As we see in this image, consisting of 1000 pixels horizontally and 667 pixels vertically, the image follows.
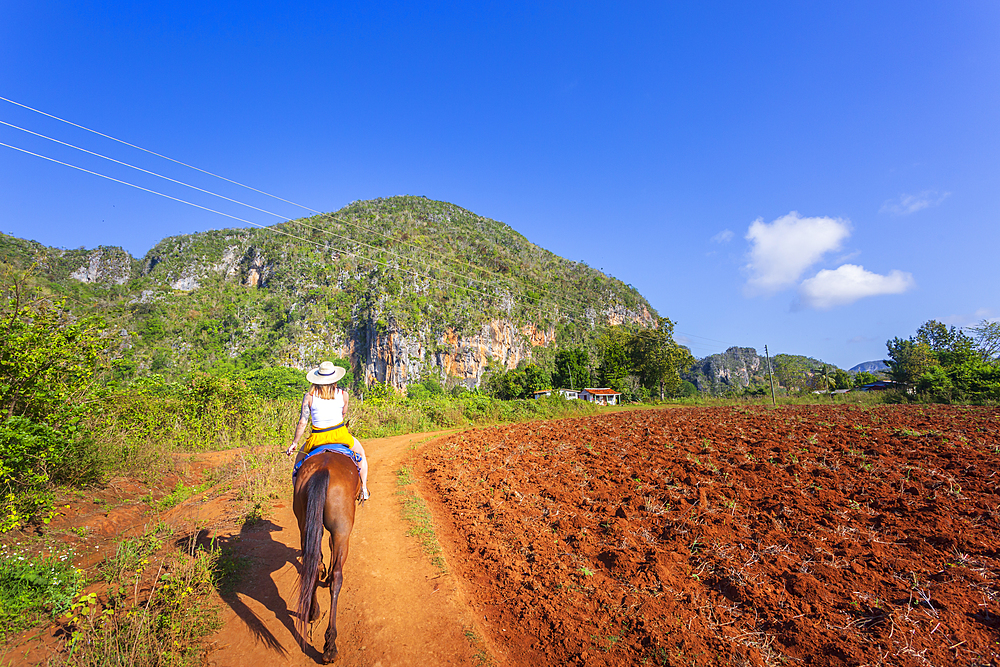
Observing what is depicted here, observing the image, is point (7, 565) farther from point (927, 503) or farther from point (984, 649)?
point (927, 503)

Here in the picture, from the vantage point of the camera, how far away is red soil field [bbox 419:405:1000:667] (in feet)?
9.02

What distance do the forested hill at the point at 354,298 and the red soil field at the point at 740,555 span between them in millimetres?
58102

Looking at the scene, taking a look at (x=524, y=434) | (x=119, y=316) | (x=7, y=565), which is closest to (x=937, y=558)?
(x=7, y=565)

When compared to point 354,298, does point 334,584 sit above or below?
below

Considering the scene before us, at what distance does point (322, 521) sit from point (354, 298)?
8257 centimetres

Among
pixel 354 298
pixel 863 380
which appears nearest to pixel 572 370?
pixel 863 380

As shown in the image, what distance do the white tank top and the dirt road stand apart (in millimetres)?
1604

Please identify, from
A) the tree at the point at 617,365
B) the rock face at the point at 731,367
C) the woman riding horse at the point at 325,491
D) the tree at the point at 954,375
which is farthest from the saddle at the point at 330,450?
the rock face at the point at 731,367

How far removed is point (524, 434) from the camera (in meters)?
12.3

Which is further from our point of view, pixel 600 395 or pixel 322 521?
pixel 600 395

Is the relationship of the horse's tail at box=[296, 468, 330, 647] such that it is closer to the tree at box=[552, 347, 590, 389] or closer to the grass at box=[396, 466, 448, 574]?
the grass at box=[396, 466, 448, 574]

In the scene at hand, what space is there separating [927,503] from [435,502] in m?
6.46

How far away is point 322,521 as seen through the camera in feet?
11.1

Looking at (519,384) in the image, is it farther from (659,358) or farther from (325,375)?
(325,375)
